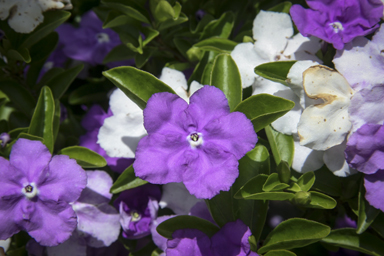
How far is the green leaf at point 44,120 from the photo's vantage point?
1.18 m

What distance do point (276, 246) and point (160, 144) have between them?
49cm

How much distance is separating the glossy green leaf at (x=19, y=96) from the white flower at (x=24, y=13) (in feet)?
0.85

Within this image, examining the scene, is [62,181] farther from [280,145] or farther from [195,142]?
[280,145]

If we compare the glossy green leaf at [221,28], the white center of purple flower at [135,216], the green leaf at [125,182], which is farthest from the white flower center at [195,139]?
the glossy green leaf at [221,28]

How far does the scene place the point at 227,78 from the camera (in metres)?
1.11

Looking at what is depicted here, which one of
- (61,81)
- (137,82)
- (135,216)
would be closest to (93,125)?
(61,81)

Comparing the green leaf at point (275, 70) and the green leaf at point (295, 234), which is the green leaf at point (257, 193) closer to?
the green leaf at point (295, 234)

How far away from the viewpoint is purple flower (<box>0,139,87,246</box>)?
1034 millimetres

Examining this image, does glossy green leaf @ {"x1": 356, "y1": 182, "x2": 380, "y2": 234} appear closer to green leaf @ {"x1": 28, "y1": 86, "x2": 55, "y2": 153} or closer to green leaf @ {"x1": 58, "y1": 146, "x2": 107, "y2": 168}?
green leaf @ {"x1": 58, "y1": 146, "x2": 107, "y2": 168}

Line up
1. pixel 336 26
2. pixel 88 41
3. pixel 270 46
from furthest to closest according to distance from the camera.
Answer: pixel 88 41 → pixel 270 46 → pixel 336 26

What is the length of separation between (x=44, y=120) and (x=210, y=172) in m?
0.63

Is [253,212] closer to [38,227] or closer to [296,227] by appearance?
[296,227]

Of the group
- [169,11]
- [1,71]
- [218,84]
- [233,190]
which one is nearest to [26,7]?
[1,71]

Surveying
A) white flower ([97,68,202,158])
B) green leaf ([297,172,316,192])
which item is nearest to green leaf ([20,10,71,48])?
white flower ([97,68,202,158])
